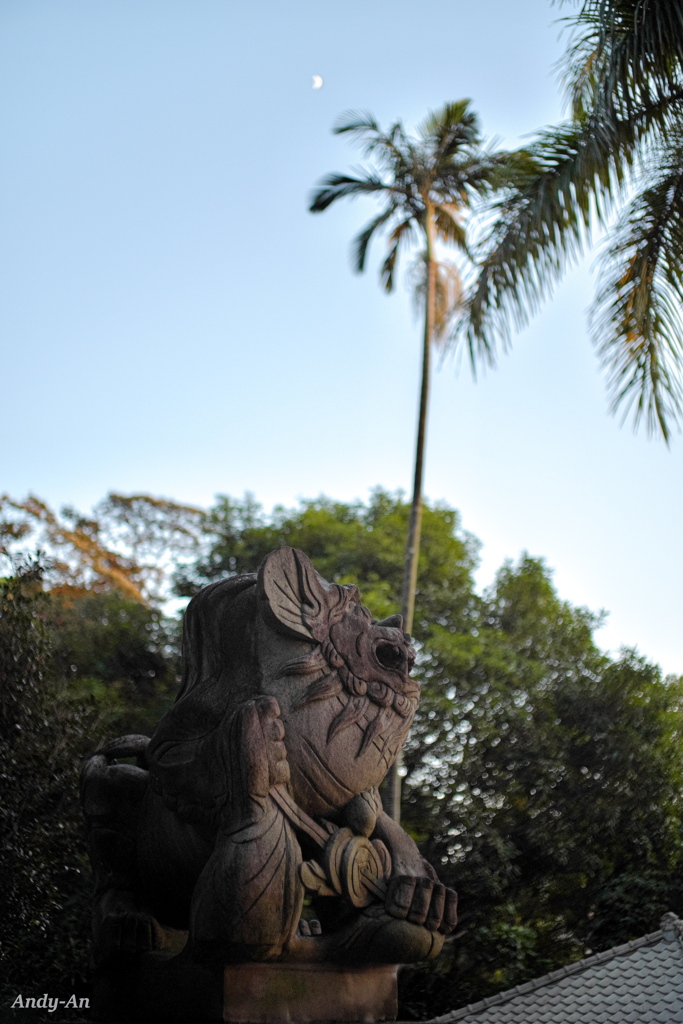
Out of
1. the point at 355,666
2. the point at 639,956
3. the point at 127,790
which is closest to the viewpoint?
the point at 355,666

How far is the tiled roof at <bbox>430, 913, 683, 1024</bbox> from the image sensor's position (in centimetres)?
686

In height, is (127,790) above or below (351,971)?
above

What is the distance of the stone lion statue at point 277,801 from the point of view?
4.04 meters

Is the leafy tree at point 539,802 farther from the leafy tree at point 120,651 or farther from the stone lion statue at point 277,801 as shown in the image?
the stone lion statue at point 277,801

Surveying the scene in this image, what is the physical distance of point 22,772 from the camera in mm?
8484

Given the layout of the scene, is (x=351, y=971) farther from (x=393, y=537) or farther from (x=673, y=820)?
(x=393, y=537)

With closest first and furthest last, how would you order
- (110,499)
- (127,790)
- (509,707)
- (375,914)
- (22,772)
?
(375,914), (127,790), (22,772), (509,707), (110,499)

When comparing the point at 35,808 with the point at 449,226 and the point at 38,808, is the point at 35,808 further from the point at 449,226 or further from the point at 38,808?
the point at 449,226

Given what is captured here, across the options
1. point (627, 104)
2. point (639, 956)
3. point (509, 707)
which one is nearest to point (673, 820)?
point (509, 707)

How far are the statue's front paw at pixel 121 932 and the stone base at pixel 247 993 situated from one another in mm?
83

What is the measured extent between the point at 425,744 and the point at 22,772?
20.2 ft

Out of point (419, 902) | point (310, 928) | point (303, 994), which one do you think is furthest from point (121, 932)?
point (419, 902)

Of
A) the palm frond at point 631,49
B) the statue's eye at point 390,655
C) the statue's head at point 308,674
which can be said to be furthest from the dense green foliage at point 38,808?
the palm frond at point 631,49

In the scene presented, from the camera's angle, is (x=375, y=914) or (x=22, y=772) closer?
(x=375, y=914)
